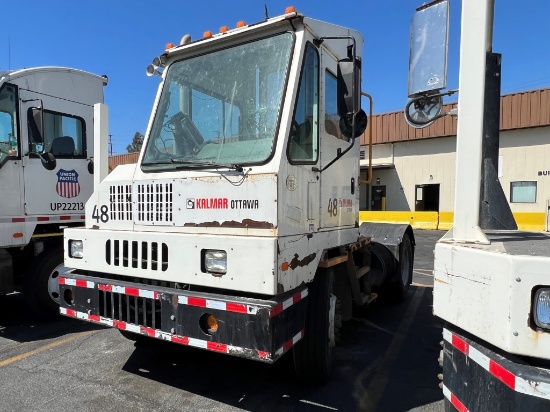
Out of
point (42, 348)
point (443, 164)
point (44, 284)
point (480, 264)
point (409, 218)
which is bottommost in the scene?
point (42, 348)

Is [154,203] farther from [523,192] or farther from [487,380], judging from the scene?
[523,192]

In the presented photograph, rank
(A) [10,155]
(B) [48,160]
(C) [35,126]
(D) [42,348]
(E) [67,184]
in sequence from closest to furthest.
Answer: (D) [42,348]
(A) [10,155]
(C) [35,126]
(B) [48,160]
(E) [67,184]

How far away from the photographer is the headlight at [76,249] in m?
3.57

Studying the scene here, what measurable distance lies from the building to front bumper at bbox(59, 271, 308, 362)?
16811mm

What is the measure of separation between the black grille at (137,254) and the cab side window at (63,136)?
2.64 m

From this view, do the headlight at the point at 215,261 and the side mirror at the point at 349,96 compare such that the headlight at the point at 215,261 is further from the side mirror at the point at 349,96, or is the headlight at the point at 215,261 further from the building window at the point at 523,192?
the building window at the point at 523,192

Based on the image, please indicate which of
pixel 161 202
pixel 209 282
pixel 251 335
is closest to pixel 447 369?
pixel 251 335

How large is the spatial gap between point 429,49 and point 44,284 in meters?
5.33

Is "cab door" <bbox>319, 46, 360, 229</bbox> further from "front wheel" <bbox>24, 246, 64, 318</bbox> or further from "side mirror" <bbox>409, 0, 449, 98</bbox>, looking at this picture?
"front wheel" <bbox>24, 246, 64, 318</bbox>

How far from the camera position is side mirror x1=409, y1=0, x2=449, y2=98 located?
202 cm

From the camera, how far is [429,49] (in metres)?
2.11

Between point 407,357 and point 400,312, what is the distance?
1.80m

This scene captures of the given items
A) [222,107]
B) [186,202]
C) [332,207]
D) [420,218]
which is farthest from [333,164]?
[420,218]

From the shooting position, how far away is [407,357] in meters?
4.10
